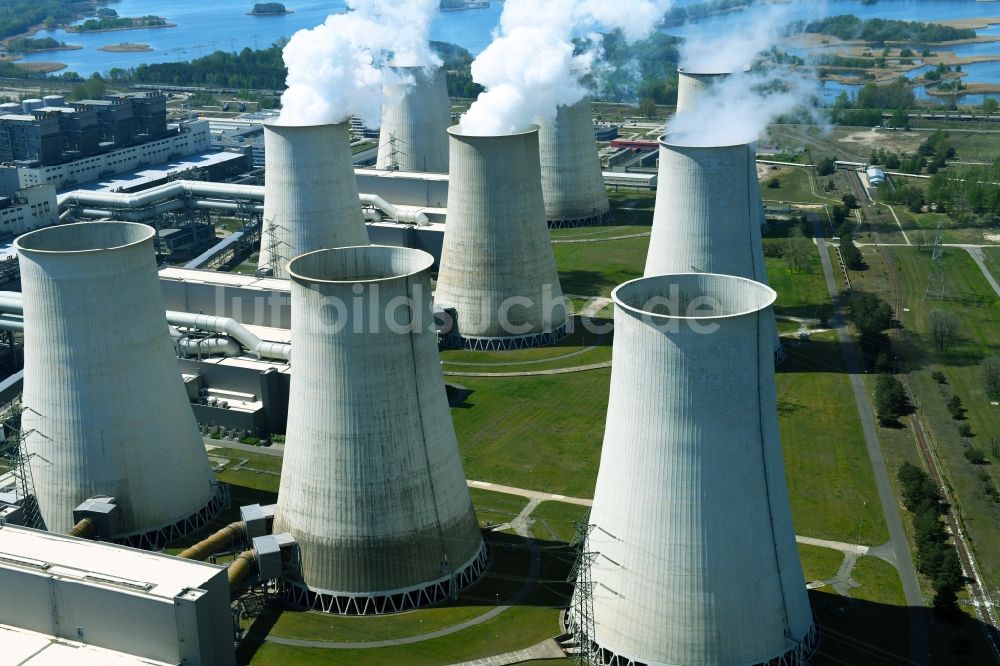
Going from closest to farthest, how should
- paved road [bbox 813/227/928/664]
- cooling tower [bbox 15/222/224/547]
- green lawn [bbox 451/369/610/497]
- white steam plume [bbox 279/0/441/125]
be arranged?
1. paved road [bbox 813/227/928/664]
2. cooling tower [bbox 15/222/224/547]
3. green lawn [bbox 451/369/610/497]
4. white steam plume [bbox 279/0/441/125]

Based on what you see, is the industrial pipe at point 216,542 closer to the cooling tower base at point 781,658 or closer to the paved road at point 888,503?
the cooling tower base at point 781,658

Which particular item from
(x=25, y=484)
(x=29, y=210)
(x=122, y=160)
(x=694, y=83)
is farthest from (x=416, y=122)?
(x=25, y=484)

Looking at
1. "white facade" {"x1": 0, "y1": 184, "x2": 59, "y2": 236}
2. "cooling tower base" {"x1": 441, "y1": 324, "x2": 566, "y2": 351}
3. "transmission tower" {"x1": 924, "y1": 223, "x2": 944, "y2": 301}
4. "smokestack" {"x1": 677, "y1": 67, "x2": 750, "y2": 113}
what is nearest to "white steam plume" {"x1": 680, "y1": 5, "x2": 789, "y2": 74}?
"smokestack" {"x1": 677, "y1": 67, "x2": 750, "y2": 113}

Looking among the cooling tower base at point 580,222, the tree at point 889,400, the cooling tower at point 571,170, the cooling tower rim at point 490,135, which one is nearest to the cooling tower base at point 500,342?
the cooling tower rim at point 490,135

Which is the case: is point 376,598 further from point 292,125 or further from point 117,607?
point 292,125

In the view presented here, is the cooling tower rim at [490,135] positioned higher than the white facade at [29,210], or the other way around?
the cooling tower rim at [490,135]

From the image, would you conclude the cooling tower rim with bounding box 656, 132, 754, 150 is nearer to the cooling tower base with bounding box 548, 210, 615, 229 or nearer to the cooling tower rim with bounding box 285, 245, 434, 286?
the cooling tower rim with bounding box 285, 245, 434, 286

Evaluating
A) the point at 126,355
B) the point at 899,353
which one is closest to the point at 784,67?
the point at 899,353
